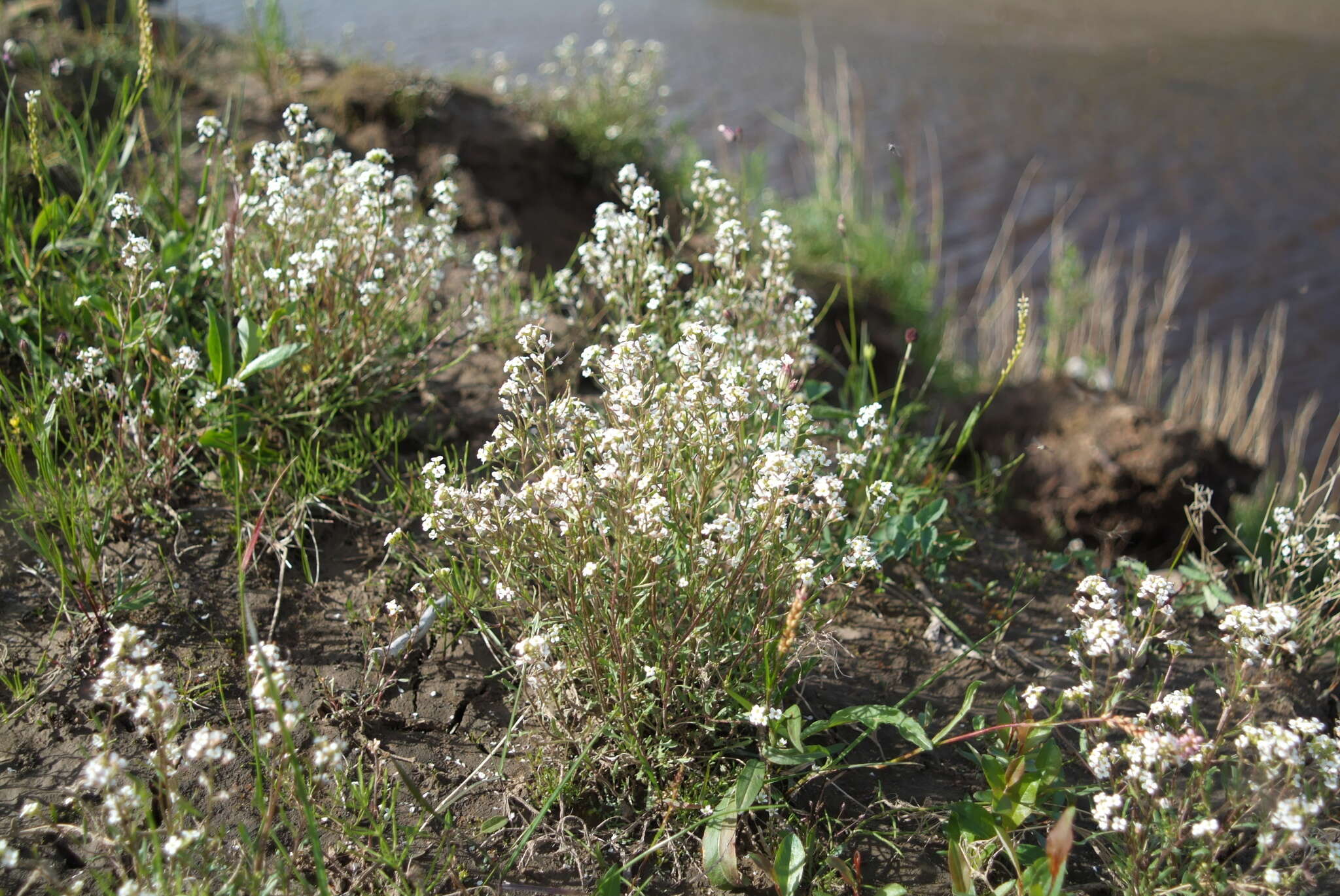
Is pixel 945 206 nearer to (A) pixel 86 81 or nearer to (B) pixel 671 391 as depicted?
(A) pixel 86 81

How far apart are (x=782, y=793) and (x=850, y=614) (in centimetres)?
72

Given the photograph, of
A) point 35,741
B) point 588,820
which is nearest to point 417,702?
point 588,820

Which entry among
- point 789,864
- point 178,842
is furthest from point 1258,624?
point 178,842

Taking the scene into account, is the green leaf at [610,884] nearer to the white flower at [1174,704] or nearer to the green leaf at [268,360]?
the white flower at [1174,704]

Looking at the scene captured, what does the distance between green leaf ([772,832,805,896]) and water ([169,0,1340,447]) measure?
237 inches

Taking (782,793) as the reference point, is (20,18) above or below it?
above

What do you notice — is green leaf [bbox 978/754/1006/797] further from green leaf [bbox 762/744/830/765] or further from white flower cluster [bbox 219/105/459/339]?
white flower cluster [bbox 219/105/459/339]

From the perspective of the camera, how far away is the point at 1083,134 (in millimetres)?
9914

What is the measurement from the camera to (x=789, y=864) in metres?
2.08

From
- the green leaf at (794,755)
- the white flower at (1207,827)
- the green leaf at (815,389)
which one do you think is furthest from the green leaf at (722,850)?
the green leaf at (815,389)

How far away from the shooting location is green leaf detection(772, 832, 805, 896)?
2057mm

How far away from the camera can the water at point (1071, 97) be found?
324 inches

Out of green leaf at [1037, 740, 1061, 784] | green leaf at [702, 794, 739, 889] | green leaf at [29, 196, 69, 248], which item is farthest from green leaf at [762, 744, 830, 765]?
green leaf at [29, 196, 69, 248]

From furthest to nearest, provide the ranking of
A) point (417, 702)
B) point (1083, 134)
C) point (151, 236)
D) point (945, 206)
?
point (1083, 134) < point (945, 206) < point (151, 236) < point (417, 702)
